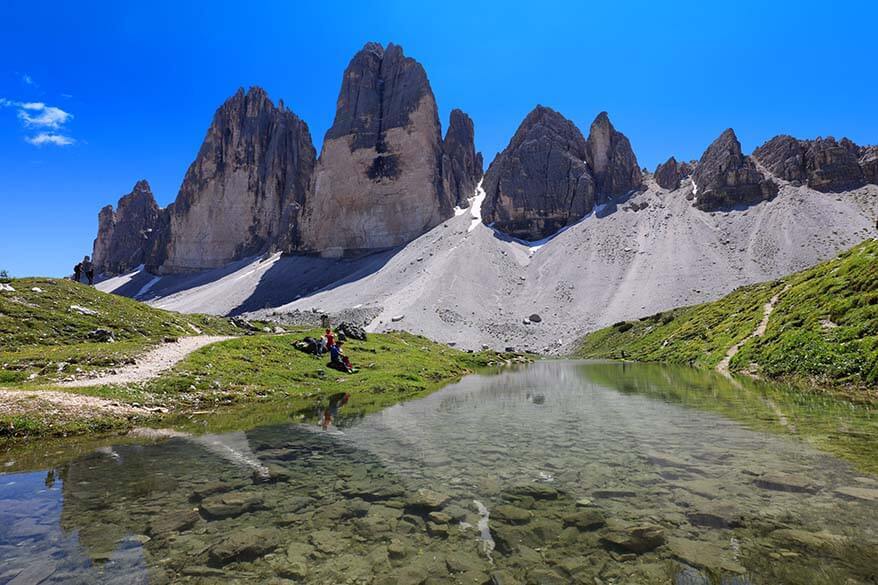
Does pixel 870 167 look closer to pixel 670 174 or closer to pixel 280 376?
pixel 670 174

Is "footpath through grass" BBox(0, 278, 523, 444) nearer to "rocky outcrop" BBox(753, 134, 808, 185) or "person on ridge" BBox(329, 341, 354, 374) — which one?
"person on ridge" BBox(329, 341, 354, 374)

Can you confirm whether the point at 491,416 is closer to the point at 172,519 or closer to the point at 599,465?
the point at 599,465

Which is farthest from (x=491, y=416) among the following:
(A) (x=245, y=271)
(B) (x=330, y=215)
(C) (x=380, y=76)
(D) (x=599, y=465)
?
(C) (x=380, y=76)

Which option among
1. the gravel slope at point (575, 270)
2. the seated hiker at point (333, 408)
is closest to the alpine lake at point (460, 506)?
the seated hiker at point (333, 408)

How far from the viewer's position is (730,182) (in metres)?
141

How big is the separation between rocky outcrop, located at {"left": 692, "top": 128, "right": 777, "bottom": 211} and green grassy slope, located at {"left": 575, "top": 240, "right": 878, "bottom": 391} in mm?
94223

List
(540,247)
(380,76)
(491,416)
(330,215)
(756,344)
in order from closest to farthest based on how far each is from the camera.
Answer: (491,416), (756,344), (540,247), (330,215), (380,76)

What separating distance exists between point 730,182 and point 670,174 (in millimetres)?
26511

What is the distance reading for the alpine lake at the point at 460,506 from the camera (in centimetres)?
650

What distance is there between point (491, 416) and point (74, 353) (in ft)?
80.7

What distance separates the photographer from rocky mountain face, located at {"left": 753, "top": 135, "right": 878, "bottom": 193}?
134000 millimetres

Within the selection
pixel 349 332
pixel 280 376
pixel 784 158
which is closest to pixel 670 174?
pixel 784 158

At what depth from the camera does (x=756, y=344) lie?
37.9m

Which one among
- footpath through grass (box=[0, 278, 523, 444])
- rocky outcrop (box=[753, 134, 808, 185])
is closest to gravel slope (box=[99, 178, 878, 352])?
rocky outcrop (box=[753, 134, 808, 185])
